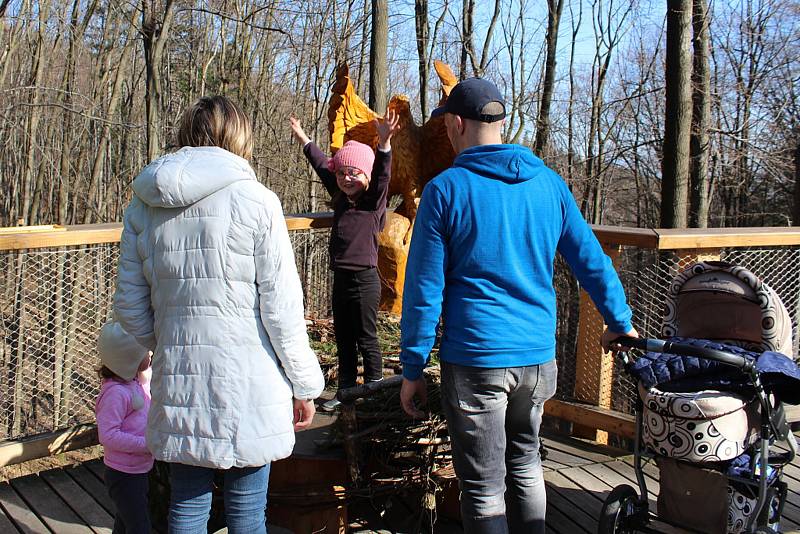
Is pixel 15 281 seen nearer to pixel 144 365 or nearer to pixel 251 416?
pixel 144 365

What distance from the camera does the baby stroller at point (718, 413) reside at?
2.58 m

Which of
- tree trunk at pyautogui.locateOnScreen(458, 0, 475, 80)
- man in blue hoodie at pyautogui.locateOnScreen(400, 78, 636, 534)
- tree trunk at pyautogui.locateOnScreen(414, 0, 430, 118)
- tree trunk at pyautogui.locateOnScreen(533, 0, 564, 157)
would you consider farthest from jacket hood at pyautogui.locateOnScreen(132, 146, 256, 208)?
tree trunk at pyautogui.locateOnScreen(458, 0, 475, 80)

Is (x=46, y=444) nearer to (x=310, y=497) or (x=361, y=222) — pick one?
(x=310, y=497)

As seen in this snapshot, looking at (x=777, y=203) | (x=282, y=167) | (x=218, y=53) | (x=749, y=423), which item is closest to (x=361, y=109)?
(x=749, y=423)

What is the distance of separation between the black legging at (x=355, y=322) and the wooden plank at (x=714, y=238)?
1468mm

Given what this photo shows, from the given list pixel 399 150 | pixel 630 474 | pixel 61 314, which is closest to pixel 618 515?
pixel 630 474

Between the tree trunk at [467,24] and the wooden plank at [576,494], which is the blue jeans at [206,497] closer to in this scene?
the wooden plank at [576,494]

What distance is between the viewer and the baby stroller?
2.58m

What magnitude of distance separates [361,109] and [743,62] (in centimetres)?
→ 1877

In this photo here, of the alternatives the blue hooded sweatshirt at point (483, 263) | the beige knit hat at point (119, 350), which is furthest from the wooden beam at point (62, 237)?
the blue hooded sweatshirt at point (483, 263)

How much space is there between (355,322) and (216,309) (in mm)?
1711

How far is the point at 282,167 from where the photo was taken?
14.9m

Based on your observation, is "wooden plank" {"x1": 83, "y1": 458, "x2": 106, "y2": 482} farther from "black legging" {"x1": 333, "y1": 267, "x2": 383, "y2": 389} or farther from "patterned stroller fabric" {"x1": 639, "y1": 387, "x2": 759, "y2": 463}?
"patterned stroller fabric" {"x1": 639, "y1": 387, "x2": 759, "y2": 463}

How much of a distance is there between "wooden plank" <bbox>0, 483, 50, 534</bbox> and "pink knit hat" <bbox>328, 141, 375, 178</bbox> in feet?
6.98
